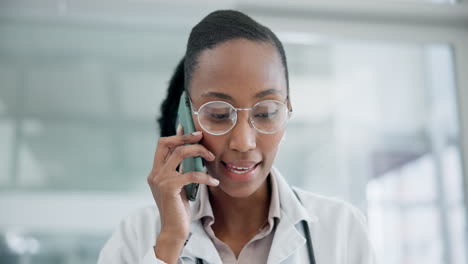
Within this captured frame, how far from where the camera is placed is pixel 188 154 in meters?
1.34

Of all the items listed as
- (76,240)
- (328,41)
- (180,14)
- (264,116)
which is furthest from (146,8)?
(264,116)

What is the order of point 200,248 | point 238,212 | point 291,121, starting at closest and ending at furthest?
point 200,248, point 238,212, point 291,121

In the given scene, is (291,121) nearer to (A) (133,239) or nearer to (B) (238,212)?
(B) (238,212)

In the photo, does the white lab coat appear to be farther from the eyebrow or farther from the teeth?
the eyebrow

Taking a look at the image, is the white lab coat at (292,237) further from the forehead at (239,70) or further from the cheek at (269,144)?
the forehead at (239,70)

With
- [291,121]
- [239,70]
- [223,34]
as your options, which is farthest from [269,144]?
[291,121]

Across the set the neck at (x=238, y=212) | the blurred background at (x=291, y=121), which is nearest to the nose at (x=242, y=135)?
the neck at (x=238, y=212)

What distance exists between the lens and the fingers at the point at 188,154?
1342 millimetres

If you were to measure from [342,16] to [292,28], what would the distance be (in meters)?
0.26

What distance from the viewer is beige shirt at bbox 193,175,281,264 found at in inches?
57.2

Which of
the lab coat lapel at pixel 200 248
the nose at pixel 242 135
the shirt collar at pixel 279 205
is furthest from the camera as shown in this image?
the shirt collar at pixel 279 205

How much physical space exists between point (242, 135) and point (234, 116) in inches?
2.2

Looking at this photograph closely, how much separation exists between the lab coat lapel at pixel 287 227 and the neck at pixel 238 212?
0.20ft

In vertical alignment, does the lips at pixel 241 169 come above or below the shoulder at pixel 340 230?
above
